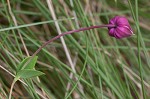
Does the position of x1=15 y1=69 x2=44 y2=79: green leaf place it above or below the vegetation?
above

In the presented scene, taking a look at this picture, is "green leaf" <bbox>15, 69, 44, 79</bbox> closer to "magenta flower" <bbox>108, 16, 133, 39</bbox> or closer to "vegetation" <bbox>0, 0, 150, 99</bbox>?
"vegetation" <bbox>0, 0, 150, 99</bbox>

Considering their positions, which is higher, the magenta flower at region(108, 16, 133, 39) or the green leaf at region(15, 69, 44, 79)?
the magenta flower at region(108, 16, 133, 39)

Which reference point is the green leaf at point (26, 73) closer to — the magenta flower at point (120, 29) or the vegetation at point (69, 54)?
the vegetation at point (69, 54)

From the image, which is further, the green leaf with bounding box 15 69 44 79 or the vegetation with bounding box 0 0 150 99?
the vegetation with bounding box 0 0 150 99

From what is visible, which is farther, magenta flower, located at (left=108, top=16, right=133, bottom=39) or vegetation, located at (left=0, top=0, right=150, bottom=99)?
vegetation, located at (left=0, top=0, right=150, bottom=99)

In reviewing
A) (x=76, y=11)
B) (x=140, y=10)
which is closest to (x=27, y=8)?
(x=76, y=11)

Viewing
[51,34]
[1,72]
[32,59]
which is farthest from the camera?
[51,34]

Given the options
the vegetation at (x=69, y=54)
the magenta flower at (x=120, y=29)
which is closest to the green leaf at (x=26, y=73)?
the vegetation at (x=69, y=54)

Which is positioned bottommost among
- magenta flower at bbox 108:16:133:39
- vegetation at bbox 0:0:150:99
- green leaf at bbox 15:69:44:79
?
vegetation at bbox 0:0:150:99

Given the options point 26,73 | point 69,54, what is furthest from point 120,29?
point 69,54

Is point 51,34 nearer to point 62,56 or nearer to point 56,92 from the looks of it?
point 62,56

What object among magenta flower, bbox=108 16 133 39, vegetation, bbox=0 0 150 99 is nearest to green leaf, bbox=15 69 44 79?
vegetation, bbox=0 0 150 99
